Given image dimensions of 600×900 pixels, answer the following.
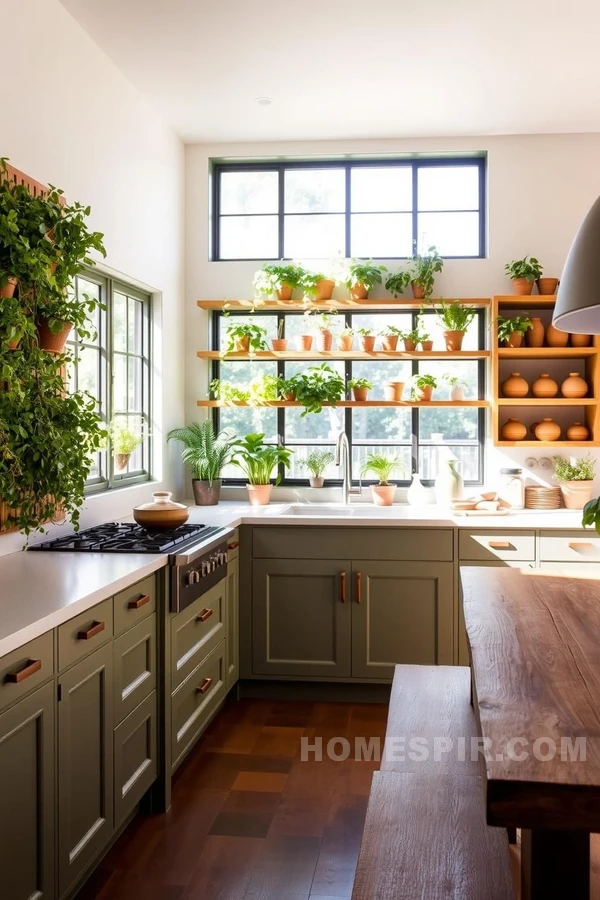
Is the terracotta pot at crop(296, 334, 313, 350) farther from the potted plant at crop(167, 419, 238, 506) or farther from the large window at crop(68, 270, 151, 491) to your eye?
the large window at crop(68, 270, 151, 491)

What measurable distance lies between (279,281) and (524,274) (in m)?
1.41

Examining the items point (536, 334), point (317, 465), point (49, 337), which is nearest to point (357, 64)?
point (536, 334)

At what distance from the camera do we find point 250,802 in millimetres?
2979

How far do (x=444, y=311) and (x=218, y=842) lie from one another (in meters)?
3.13

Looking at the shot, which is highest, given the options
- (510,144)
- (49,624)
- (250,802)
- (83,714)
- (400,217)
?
(510,144)

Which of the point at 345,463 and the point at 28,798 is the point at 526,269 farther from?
the point at 28,798

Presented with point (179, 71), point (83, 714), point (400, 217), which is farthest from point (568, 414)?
point (83, 714)

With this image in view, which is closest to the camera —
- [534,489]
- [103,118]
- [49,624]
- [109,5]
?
[49,624]

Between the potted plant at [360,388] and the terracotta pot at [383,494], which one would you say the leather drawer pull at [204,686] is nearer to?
the terracotta pot at [383,494]

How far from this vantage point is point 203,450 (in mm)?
4645

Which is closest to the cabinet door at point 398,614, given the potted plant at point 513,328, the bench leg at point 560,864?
the potted plant at point 513,328

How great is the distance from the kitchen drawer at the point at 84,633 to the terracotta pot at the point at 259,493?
2.27 metres

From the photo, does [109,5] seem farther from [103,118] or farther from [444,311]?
[444,311]

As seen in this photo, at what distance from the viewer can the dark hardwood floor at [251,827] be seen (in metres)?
2.43
